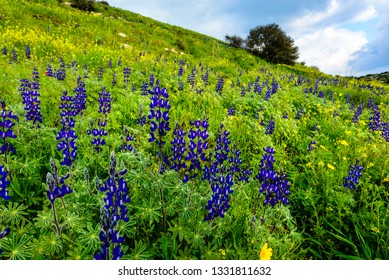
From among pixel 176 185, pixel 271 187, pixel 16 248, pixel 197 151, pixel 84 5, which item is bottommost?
pixel 16 248

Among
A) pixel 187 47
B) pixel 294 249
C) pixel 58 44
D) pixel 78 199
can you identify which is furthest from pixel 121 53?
pixel 294 249

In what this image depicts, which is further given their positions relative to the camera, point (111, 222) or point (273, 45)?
point (273, 45)

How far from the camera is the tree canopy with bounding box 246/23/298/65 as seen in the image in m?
24.9

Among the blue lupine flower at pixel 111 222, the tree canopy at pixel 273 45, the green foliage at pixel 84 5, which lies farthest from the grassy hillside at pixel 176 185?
the tree canopy at pixel 273 45

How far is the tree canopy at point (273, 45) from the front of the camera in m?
24.9

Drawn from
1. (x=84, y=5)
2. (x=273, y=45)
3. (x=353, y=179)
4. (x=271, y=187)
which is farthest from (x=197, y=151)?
(x=273, y=45)

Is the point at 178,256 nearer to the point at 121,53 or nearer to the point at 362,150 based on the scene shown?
the point at 362,150

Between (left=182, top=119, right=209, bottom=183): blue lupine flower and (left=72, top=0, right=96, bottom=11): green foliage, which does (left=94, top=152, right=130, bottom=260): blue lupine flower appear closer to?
(left=182, top=119, right=209, bottom=183): blue lupine flower

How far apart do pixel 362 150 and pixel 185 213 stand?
3.48 metres

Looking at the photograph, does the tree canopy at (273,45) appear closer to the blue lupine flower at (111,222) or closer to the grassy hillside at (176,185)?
the grassy hillside at (176,185)

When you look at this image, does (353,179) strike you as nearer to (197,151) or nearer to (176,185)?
(197,151)

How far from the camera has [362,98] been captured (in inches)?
399

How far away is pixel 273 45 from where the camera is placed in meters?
25.1

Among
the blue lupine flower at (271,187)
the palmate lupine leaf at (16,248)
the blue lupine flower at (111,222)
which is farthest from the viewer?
the blue lupine flower at (271,187)
